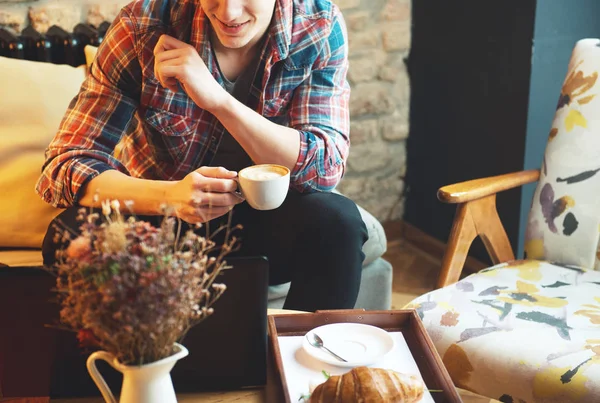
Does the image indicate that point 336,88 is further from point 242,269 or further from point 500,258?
point 242,269

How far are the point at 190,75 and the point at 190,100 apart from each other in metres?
0.15

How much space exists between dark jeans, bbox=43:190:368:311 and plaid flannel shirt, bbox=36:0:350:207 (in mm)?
82

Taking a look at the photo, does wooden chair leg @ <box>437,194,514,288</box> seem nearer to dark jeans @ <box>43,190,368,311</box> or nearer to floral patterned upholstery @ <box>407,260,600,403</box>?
floral patterned upholstery @ <box>407,260,600,403</box>

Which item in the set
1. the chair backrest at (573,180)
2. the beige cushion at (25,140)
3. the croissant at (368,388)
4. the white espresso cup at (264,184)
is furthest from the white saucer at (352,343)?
the beige cushion at (25,140)

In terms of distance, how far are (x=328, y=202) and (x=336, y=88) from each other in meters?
0.29

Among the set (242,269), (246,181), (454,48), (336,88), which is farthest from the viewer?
(454,48)

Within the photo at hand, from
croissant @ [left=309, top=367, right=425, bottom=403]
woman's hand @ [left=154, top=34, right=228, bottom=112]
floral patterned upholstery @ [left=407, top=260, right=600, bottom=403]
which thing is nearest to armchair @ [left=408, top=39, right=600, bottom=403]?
floral patterned upholstery @ [left=407, top=260, right=600, bottom=403]

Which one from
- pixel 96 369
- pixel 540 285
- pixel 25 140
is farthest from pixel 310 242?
pixel 25 140

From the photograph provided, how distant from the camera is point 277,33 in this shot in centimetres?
153

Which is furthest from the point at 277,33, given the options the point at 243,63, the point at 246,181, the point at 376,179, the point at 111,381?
the point at 376,179

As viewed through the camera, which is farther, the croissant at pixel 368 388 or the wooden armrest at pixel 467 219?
the wooden armrest at pixel 467 219

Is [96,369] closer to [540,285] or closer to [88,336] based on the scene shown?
[88,336]

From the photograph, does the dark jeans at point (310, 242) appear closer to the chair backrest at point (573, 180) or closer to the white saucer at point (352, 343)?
the white saucer at point (352, 343)

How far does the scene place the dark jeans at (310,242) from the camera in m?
1.38
